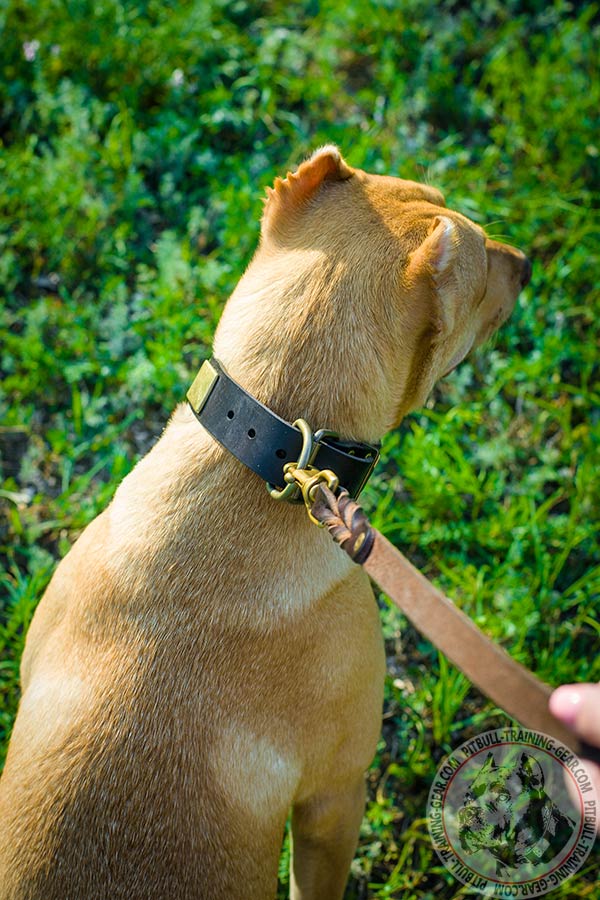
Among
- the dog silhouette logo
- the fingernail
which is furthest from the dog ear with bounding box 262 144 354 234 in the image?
the dog silhouette logo

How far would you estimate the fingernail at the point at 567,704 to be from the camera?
1.41 meters

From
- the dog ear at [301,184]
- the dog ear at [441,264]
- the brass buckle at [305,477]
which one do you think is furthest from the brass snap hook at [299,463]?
the dog ear at [301,184]

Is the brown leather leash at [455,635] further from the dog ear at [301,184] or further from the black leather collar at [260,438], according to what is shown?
the dog ear at [301,184]

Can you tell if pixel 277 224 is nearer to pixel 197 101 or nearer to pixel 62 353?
pixel 62 353

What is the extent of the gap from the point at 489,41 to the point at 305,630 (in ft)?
14.1

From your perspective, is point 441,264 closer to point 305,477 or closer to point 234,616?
point 305,477

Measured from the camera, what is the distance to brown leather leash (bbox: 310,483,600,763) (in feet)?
4.83

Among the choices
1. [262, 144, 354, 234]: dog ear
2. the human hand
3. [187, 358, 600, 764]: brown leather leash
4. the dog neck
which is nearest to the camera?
the human hand

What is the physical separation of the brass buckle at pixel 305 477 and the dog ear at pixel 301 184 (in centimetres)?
74

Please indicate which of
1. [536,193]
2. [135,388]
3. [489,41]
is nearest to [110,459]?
[135,388]

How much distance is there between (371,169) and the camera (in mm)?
4449

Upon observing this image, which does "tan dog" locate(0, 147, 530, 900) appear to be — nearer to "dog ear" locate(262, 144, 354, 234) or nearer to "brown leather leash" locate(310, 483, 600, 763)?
"dog ear" locate(262, 144, 354, 234)

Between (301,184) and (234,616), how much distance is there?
129 cm

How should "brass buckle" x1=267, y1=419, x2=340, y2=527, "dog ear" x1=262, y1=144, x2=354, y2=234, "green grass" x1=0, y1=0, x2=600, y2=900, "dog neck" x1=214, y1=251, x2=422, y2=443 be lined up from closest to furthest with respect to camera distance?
"brass buckle" x1=267, y1=419, x2=340, y2=527 < "dog neck" x1=214, y1=251, x2=422, y2=443 < "dog ear" x1=262, y1=144, x2=354, y2=234 < "green grass" x1=0, y1=0, x2=600, y2=900
